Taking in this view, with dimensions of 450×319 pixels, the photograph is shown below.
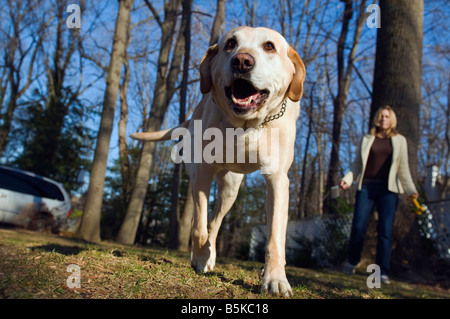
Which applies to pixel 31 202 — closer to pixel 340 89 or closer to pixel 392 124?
pixel 392 124

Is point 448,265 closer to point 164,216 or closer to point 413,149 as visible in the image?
point 413,149

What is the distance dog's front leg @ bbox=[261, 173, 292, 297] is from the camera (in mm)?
2203

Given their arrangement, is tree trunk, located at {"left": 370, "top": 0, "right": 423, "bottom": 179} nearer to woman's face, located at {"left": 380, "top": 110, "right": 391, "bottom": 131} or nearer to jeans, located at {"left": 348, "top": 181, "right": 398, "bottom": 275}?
woman's face, located at {"left": 380, "top": 110, "right": 391, "bottom": 131}

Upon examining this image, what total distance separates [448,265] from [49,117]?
16394 millimetres

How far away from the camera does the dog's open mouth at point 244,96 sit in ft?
7.61

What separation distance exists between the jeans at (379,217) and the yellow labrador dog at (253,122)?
2522mm

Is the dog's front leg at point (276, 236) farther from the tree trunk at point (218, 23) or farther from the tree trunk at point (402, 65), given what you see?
the tree trunk at point (218, 23)

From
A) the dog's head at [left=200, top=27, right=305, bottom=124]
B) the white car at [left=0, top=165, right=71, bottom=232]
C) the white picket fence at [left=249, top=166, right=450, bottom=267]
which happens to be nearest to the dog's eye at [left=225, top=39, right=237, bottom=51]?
the dog's head at [left=200, top=27, right=305, bottom=124]

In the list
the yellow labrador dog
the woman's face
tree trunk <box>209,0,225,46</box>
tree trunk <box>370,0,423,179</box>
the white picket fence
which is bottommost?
the white picket fence

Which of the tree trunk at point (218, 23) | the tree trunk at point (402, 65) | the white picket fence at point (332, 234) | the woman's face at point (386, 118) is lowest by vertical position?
the white picket fence at point (332, 234)

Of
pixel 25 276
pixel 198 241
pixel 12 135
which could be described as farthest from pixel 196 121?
pixel 12 135

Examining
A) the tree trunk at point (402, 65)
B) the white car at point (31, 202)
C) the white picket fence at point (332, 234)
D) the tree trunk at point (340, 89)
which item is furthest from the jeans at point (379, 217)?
the white car at point (31, 202)

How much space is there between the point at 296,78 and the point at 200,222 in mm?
1250

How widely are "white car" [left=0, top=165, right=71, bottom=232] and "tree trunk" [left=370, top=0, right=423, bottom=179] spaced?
879 cm
